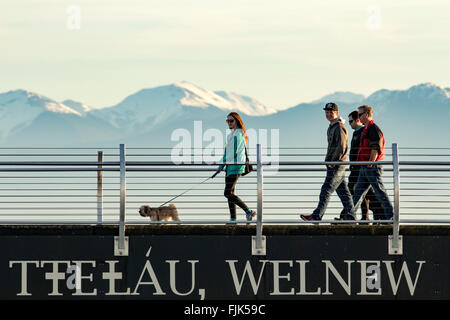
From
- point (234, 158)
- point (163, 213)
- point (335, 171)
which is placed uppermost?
point (234, 158)

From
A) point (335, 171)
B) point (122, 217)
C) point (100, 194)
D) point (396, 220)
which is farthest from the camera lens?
point (100, 194)

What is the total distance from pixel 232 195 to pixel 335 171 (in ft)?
5.11

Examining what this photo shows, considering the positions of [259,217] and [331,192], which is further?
[331,192]

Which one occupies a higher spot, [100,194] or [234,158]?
[234,158]

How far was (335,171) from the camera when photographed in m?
16.0

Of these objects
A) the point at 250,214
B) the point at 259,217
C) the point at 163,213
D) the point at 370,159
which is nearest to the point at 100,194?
the point at 163,213

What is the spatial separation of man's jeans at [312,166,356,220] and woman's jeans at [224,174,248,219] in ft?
3.57

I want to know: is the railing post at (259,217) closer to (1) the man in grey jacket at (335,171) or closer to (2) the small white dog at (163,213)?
(1) the man in grey jacket at (335,171)

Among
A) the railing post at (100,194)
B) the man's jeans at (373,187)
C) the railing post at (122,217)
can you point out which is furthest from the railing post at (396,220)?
the railing post at (100,194)

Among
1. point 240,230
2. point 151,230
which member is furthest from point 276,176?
point 151,230

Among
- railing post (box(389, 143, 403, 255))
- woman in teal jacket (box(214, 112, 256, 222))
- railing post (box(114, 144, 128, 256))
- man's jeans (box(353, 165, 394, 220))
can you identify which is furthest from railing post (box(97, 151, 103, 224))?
railing post (box(389, 143, 403, 255))

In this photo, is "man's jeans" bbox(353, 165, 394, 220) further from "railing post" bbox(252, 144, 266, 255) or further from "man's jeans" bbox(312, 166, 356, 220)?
"railing post" bbox(252, 144, 266, 255)

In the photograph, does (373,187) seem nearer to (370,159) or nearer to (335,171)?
(370,159)
